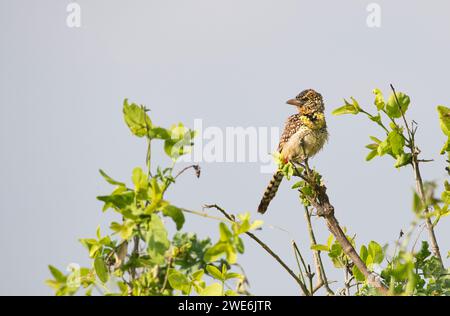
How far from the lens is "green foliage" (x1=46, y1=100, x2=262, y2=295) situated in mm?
2150

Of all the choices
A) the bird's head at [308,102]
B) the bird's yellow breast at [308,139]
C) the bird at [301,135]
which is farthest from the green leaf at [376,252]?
the bird's head at [308,102]

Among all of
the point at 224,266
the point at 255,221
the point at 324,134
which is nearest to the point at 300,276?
the point at 224,266

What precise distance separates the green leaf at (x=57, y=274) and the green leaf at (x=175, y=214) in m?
0.36

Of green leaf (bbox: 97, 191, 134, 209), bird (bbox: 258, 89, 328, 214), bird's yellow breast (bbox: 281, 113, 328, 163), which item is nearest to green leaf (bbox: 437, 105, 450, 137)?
green leaf (bbox: 97, 191, 134, 209)

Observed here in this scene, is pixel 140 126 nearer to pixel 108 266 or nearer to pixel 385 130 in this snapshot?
pixel 108 266

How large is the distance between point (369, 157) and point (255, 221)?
156cm

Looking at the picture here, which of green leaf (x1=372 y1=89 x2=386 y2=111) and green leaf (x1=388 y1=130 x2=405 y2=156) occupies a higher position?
green leaf (x1=372 y1=89 x2=386 y2=111)

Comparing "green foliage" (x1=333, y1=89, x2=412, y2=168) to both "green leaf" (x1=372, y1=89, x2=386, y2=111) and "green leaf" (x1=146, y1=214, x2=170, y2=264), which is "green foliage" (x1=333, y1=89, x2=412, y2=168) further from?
"green leaf" (x1=146, y1=214, x2=170, y2=264)

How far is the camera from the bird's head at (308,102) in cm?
969

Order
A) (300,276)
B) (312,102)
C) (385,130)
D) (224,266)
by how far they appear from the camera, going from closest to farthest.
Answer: (224,266) < (300,276) < (385,130) < (312,102)

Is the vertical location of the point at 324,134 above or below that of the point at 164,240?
above
